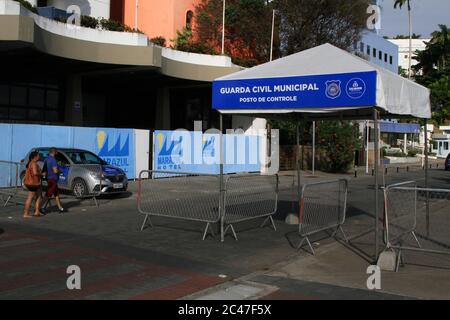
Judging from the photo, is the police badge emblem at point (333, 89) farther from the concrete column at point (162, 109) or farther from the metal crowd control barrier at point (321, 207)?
the concrete column at point (162, 109)

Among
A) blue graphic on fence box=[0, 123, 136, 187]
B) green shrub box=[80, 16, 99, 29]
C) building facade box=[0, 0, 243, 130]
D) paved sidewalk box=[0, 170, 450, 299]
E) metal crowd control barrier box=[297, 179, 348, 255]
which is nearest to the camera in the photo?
paved sidewalk box=[0, 170, 450, 299]

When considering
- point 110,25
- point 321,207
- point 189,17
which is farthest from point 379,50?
point 321,207

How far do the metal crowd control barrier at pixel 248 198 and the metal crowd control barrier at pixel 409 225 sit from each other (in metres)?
2.83

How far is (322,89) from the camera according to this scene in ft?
27.7

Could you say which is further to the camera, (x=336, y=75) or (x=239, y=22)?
(x=239, y=22)

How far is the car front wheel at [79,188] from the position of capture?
15688 millimetres

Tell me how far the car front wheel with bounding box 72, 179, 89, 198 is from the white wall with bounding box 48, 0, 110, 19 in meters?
16.6

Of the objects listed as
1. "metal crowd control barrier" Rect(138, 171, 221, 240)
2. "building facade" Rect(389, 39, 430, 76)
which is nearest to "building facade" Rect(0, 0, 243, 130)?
"metal crowd control barrier" Rect(138, 171, 221, 240)

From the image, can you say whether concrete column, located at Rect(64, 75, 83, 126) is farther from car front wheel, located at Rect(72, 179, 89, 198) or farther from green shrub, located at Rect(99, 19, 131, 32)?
car front wheel, located at Rect(72, 179, 89, 198)

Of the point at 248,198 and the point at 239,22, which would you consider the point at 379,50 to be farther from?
the point at 248,198

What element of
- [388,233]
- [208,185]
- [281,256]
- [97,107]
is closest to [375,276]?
[388,233]

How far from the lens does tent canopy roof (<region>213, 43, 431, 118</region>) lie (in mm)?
7995

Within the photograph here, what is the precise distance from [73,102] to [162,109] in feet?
23.5

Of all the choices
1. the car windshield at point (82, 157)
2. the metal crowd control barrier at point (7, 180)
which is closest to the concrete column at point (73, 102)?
the metal crowd control barrier at point (7, 180)
